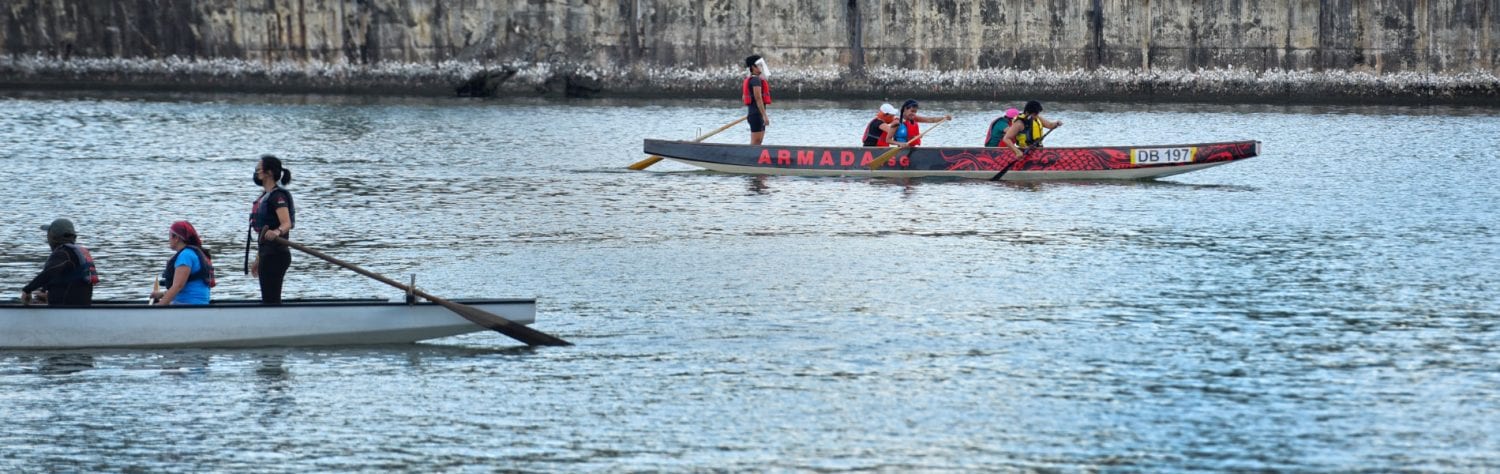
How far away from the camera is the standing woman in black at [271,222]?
15359 millimetres

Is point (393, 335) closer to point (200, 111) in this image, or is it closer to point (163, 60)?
point (200, 111)

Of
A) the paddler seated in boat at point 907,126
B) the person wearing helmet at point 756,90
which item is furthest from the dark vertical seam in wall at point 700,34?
the paddler seated in boat at point 907,126

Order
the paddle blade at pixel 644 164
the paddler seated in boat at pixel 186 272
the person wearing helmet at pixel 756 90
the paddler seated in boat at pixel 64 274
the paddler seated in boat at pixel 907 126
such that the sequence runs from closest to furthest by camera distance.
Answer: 1. the paddler seated in boat at pixel 186 272
2. the paddler seated in boat at pixel 64 274
3. the paddler seated in boat at pixel 907 126
4. the person wearing helmet at pixel 756 90
5. the paddle blade at pixel 644 164

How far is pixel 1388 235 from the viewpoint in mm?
25031

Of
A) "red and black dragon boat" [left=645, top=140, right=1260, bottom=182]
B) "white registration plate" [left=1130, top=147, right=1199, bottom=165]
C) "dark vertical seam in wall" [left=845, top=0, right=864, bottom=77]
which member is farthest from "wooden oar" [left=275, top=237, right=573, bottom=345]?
"dark vertical seam in wall" [left=845, top=0, right=864, bottom=77]

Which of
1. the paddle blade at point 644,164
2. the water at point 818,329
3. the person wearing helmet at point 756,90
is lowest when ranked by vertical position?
the water at point 818,329

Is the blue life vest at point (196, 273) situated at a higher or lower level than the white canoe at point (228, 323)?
higher

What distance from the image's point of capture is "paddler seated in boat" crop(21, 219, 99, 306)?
1525 cm

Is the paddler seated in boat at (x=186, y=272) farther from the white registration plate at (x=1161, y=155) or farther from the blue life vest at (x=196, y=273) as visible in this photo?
the white registration plate at (x=1161, y=155)

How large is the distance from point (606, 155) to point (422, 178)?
7183 mm

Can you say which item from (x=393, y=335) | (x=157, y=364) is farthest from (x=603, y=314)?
(x=157, y=364)

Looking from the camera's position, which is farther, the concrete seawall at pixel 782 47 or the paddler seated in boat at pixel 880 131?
the concrete seawall at pixel 782 47

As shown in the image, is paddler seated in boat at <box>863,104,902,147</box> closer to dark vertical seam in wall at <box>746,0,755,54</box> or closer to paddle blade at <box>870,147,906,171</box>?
paddle blade at <box>870,147,906,171</box>

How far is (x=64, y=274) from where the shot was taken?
1528 centimetres
